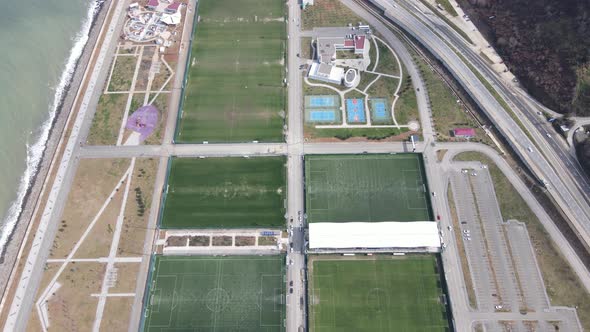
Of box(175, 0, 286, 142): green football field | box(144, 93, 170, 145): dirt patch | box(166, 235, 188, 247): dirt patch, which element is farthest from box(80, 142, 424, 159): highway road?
box(166, 235, 188, 247): dirt patch

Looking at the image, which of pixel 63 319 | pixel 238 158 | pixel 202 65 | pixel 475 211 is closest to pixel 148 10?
pixel 202 65

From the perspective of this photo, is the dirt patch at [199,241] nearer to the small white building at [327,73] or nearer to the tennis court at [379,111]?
the tennis court at [379,111]

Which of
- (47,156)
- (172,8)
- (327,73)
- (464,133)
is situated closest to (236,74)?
(327,73)

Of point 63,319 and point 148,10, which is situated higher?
point 148,10

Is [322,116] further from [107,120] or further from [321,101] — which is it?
[107,120]

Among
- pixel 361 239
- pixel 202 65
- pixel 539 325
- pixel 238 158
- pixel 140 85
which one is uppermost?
pixel 202 65

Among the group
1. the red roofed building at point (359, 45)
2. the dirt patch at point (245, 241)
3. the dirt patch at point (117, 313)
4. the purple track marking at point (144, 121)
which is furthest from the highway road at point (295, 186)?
the purple track marking at point (144, 121)

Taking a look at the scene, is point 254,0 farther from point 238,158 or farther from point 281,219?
point 281,219
